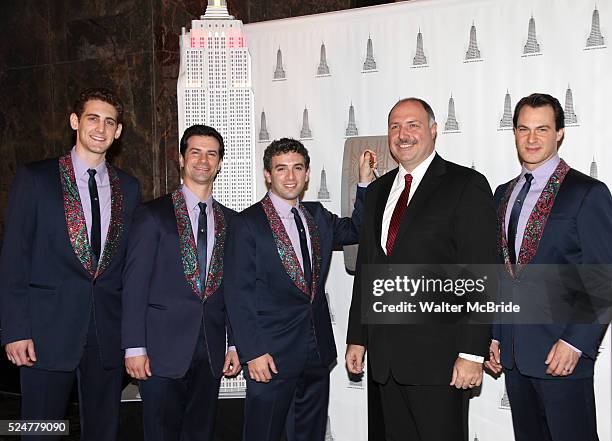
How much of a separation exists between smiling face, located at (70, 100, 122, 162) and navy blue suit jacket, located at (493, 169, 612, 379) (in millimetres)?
1781

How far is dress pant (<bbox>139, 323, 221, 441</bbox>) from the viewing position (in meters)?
2.64

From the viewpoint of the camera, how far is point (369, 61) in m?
3.67

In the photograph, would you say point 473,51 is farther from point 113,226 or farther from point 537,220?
point 113,226

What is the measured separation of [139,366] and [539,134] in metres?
1.85

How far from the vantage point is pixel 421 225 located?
239 centimetres

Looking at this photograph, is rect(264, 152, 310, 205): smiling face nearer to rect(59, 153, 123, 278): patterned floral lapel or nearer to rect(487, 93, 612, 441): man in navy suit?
rect(59, 153, 123, 278): patterned floral lapel

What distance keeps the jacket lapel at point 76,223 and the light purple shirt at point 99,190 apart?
29 millimetres

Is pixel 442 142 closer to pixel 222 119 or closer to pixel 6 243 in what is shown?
pixel 222 119

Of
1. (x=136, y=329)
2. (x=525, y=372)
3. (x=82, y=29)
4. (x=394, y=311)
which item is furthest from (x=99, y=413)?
(x=82, y=29)

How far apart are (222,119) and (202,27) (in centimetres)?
53

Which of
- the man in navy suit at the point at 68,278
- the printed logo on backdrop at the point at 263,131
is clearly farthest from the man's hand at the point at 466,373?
the printed logo on backdrop at the point at 263,131

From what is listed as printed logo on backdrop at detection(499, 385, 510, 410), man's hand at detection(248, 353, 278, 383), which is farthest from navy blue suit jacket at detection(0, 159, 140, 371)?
printed logo on backdrop at detection(499, 385, 510, 410)

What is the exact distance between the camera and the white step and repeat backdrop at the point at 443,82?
323 centimetres

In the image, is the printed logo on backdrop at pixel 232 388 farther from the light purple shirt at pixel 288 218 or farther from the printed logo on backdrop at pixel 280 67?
the printed logo on backdrop at pixel 280 67
